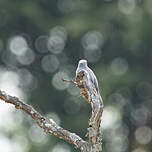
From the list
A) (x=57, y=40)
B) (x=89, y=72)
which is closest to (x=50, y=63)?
(x=57, y=40)

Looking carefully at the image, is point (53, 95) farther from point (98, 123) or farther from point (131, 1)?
point (98, 123)

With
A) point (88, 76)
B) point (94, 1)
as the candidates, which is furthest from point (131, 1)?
point (88, 76)

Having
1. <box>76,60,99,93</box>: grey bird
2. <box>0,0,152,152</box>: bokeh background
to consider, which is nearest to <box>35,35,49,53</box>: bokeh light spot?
<box>0,0,152,152</box>: bokeh background

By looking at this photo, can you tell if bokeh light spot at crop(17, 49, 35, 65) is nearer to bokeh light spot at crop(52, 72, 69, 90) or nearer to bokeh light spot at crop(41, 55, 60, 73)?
bokeh light spot at crop(41, 55, 60, 73)

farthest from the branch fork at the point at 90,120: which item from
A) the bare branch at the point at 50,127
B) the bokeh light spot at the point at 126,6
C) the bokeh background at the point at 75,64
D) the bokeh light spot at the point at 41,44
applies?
the bokeh light spot at the point at 41,44

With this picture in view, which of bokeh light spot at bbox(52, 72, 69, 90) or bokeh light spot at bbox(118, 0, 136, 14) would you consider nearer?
bokeh light spot at bbox(52, 72, 69, 90)

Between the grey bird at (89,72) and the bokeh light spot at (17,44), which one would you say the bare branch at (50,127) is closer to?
the grey bird at (89,72)

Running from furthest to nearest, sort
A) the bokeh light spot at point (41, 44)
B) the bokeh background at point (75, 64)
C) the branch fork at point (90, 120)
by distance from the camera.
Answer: the bokeh light spot at point (41, 44) < the bokeh background at point (75, 64) < the branch fork at point (90, 120)

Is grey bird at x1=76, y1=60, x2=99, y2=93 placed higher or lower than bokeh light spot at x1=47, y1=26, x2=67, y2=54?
lower

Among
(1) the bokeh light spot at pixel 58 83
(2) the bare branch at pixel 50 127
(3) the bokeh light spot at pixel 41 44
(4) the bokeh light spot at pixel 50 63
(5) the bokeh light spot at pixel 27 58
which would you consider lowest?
(2) the bare branch at pixel 50 127
